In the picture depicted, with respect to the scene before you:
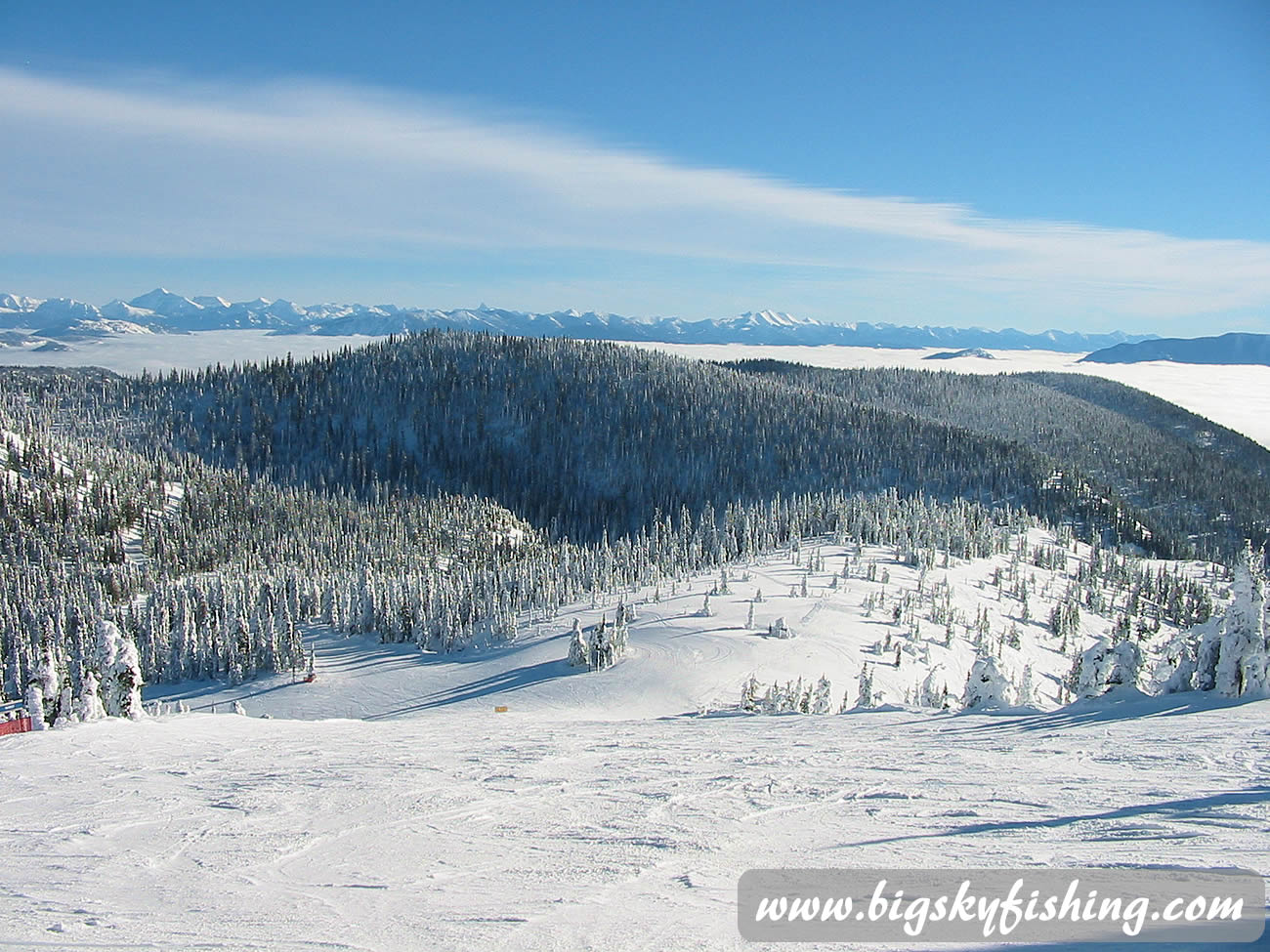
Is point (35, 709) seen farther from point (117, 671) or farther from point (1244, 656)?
point (1244, 656)

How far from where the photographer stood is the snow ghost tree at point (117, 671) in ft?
193

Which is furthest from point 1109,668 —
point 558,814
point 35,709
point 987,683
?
point 35,709

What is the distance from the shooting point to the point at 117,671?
2334 inches

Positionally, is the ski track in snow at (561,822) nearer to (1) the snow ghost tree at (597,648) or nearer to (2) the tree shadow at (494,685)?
(2) the tree shadow at (494,685)

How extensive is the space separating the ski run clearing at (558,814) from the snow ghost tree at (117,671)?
2177cm

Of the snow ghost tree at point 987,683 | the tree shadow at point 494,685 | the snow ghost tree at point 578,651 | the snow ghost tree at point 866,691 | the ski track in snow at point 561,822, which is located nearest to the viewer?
the ski track in snow at point 561,822

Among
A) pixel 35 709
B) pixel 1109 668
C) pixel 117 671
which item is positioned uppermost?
pixel 1109 668

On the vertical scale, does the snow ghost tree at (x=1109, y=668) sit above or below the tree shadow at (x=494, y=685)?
above

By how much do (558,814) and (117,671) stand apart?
5309 cm

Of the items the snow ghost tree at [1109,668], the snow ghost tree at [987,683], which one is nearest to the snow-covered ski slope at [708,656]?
the snow ghost tree at [987,683]

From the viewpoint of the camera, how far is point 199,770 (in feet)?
96.5

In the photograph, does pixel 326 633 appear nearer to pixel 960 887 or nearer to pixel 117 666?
pixel 117 666

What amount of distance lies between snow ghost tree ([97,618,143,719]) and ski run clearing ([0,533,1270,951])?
71.4 feet

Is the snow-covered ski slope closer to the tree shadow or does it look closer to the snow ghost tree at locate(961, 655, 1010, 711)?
the tree shadow
